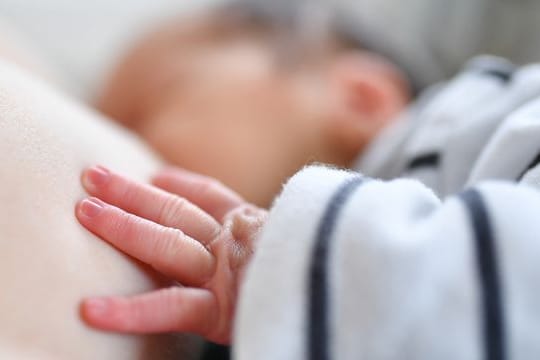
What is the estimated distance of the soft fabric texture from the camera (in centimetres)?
30

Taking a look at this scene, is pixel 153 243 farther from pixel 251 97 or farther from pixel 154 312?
pixel 251 97

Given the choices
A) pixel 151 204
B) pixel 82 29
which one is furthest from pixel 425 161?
pixel 82 29

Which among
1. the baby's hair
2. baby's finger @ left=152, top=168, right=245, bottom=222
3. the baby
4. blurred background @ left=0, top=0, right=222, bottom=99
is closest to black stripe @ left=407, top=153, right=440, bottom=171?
the baby

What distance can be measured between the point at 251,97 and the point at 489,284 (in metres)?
0.48

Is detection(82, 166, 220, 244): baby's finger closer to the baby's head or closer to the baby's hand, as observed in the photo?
the baby's hand

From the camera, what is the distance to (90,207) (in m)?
0.37

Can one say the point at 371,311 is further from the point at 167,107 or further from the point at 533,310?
the point at 167,107

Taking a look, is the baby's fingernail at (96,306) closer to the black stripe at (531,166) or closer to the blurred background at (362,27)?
the black stripe at (531,166)

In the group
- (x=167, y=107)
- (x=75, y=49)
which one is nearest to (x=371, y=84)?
(x=167, y=107)

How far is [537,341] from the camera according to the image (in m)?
0.30

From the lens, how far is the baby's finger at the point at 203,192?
0.46 m

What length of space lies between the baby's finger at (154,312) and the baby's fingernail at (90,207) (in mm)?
51

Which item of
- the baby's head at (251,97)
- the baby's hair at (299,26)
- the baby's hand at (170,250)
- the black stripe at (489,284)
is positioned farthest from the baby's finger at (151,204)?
the baby's hair at (299,26)

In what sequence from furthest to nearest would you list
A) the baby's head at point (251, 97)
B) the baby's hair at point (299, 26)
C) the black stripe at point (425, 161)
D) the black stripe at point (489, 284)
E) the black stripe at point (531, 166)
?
the baby's hair at point (299, 26), the baby's head at point (251, 97), the black stripe at point (425, 161), the black stripe at point (531, 166), the black stripe at point (489, 284)
